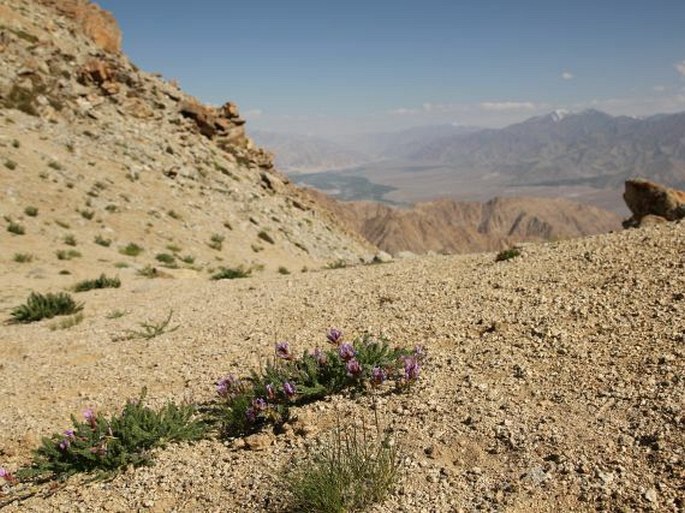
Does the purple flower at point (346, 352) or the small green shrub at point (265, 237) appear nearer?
the purple flower at point (346, 352)

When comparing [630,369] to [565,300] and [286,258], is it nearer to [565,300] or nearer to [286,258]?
[565,300]

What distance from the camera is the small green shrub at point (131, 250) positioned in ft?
66.7

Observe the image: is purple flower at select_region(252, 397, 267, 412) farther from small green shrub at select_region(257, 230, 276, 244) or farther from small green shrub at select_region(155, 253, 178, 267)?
small green shrub at select_region(257, 230, 276, 244)

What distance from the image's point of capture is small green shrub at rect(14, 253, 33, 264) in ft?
56.3

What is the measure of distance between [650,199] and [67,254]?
2270 cm

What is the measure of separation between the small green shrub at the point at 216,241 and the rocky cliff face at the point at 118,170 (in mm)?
60

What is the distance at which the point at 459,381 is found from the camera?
612 centimetres

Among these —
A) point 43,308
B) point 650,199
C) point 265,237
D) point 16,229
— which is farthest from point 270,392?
point 265,237

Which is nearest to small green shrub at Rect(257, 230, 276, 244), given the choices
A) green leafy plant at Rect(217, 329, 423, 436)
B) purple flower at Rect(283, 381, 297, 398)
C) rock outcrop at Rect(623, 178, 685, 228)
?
rock outcrop at Rect(623, 178, 685, 228)

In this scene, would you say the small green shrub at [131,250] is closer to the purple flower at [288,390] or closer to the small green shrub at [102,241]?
the small green shrub at [102,241]

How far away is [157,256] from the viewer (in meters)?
20.8

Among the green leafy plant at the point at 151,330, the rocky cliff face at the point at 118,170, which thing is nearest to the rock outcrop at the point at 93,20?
the rocky cliff face at the point at 118,170

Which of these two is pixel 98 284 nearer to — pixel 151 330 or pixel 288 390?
pixel 151 330

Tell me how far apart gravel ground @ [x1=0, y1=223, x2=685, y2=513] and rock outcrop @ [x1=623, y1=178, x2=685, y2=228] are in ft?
33.0
